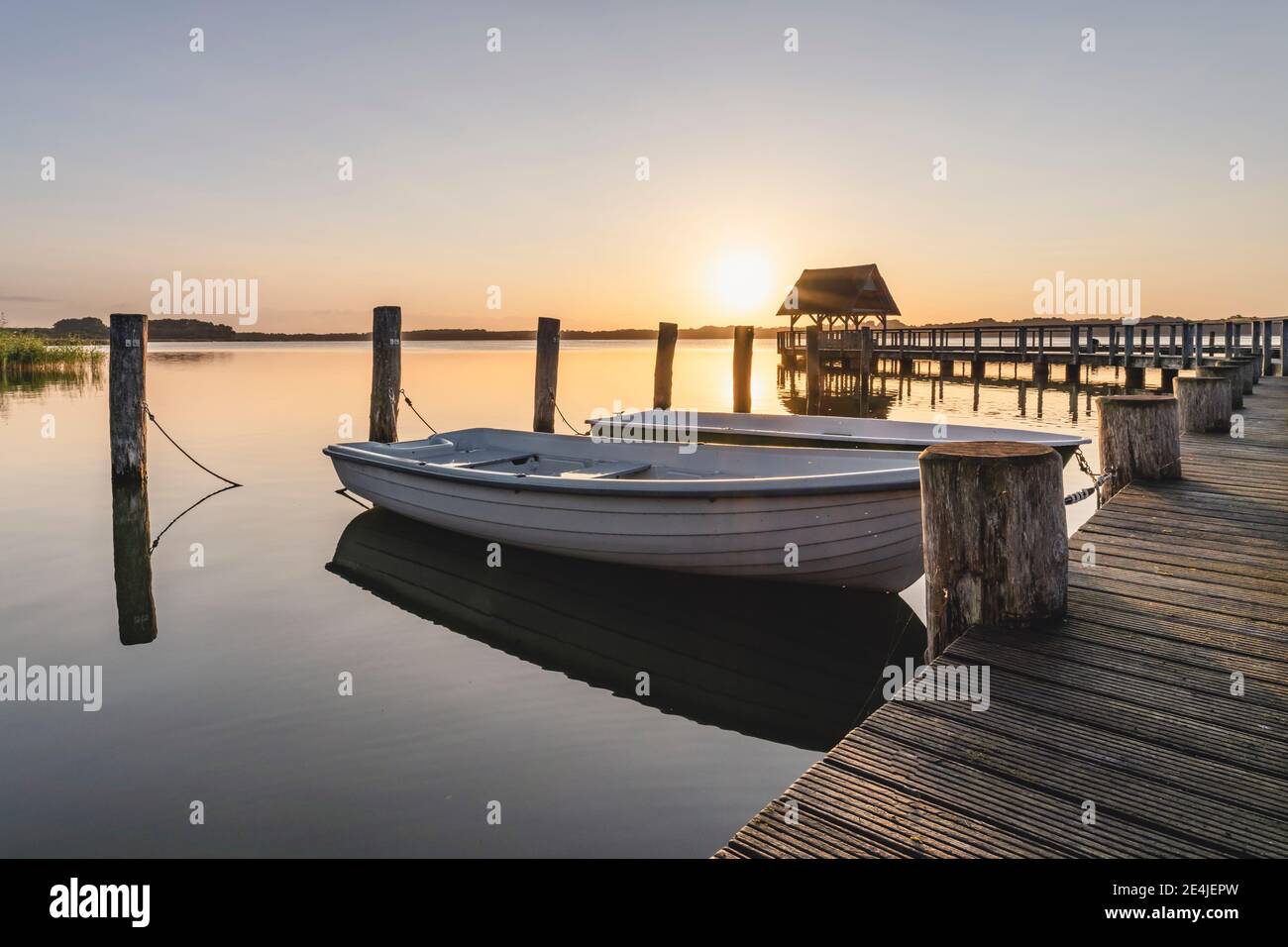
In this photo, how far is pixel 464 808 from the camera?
4.49 meters

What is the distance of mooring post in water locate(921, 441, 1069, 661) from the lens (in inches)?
130

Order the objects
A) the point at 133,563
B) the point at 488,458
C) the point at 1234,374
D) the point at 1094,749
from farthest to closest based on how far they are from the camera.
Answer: the point at 1234,374
the point at 488,458
the point at 133,563
the point at 1094,749

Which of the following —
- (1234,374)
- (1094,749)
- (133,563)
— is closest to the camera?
(1094,749)

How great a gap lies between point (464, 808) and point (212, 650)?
12.4ft

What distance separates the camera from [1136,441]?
649 cm

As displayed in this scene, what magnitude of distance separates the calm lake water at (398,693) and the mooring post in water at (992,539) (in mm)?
1837

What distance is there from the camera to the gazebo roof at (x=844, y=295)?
38281mm

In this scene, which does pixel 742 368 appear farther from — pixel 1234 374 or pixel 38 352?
pixel 38 352

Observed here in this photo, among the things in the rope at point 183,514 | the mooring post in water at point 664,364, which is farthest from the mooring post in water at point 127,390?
the mooring post in water at point 664,364

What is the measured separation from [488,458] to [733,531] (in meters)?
5.10

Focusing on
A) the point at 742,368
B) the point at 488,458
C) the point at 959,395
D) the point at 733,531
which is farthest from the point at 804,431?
the point at 959,395

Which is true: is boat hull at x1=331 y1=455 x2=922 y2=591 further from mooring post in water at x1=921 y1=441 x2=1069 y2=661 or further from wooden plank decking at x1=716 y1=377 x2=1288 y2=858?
mooring post in water at x1=921 y1=441 x2=1069 y2=661

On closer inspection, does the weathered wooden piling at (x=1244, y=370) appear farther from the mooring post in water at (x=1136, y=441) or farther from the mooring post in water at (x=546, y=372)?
the mooring post in water at (x=546, y=372)
